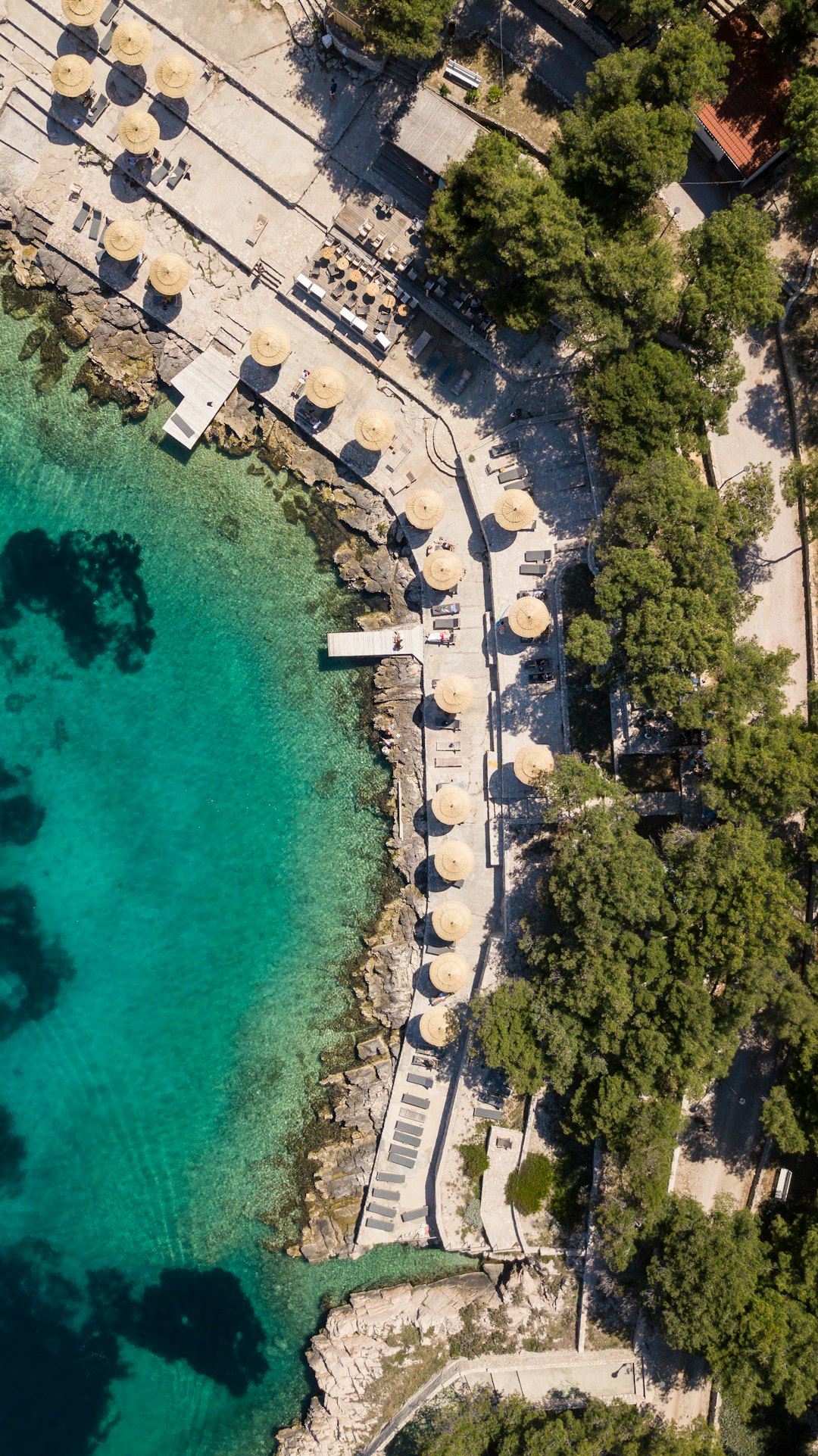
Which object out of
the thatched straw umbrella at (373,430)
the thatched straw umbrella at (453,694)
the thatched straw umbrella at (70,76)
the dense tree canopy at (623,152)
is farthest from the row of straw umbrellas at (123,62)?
the thatched straw umbrella at (453,694)

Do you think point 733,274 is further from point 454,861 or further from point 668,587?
point 454,861

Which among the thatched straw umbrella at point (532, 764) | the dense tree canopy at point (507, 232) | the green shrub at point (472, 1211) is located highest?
the dense tree canopy at point (507, 232)

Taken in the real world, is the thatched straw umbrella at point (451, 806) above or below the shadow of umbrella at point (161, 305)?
below

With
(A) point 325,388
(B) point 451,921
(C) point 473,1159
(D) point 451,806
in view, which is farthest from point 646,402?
(C) point 473,1159

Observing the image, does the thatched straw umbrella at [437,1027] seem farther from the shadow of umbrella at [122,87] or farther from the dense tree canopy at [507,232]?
the shadow of umbrella at [122,87]

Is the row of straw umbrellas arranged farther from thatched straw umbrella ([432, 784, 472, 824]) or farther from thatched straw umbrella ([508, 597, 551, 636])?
thatched straw umbrella ([432, 784, 472, 824])

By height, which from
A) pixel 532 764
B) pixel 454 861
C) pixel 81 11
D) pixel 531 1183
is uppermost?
pixel 81 11

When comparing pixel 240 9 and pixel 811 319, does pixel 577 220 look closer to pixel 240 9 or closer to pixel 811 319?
pixel 811 319

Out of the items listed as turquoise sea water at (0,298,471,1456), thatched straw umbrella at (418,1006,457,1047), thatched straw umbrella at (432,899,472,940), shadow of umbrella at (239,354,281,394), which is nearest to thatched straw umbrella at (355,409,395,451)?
shadow of umbrella at (239,354,281,394)
